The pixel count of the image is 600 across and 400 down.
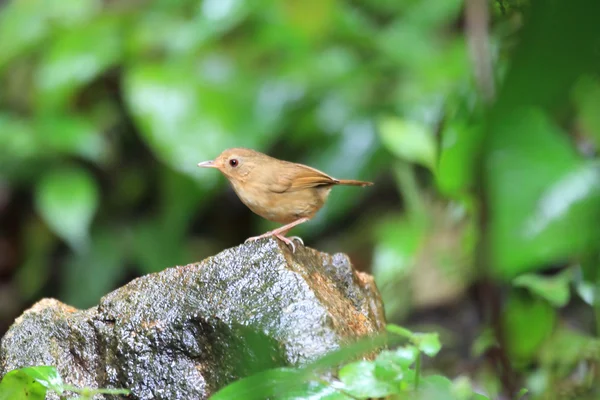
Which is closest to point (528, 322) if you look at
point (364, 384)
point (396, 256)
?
point (364, 384)

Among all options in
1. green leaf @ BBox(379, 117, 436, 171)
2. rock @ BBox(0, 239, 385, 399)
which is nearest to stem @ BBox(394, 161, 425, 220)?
green leaf @ BBox(379, 117, 436, 171)

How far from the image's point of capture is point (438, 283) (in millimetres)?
5605

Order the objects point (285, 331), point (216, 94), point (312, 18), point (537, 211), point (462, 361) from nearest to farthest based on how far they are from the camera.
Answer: point (537, 211)
point (285, 331)
point (462, 361)
point (312, 18)
point (216, 94)

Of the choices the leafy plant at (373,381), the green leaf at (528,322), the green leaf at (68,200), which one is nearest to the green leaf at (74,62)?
the green leaf at (68,200)

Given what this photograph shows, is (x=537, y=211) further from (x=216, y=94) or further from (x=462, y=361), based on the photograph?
(x=216, y=94)

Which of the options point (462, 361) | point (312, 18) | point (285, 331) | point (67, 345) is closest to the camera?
point (285, 331)

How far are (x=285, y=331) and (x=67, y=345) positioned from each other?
73cm

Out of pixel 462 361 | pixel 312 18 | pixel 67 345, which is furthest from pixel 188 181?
pixel 67 345

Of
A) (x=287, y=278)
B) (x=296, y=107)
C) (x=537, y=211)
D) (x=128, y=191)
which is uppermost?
(x=537, y=211)

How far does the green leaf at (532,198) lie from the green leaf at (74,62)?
5.03m

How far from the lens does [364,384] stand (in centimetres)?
156

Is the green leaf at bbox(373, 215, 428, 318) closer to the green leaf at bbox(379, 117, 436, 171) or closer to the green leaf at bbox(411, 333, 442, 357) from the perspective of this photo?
the green leaf at bbox(379, 117, 436, 171)

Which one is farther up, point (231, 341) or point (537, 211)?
point (537, 211)

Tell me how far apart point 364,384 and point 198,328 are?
668 mm
